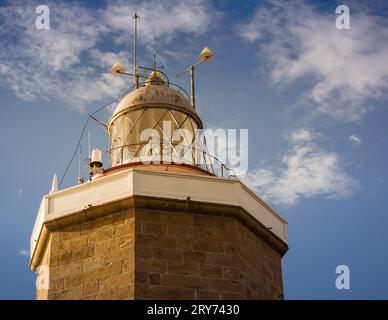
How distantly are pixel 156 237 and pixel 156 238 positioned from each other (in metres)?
0.02

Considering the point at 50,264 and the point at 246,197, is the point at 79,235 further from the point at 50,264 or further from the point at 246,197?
the point at 246,197

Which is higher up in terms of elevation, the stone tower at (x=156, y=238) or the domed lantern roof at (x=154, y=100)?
the domed lantern roof at (x=154, y=100)

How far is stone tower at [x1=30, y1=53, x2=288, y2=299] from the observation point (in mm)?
17734

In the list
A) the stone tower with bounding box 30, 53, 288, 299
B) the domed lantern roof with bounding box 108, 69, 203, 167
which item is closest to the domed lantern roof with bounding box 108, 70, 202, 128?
the domed lantern roof with bounding box 108, 69, 203, 167

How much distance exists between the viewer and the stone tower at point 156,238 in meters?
17.7

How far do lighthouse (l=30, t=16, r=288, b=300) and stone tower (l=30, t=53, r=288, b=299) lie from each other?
0.02 metres

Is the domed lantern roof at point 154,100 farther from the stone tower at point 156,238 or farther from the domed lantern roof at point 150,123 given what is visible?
the stone tower at point 156,238

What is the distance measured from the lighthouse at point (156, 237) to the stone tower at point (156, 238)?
17 millimetres

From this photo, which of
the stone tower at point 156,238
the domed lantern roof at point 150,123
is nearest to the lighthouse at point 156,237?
the stone tower at point 156,238

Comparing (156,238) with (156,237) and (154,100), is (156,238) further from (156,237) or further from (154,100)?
(154,100)

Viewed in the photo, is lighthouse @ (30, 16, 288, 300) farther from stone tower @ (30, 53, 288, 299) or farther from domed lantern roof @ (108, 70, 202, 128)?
domed lantern roof @ (108, 70, 202, 128)

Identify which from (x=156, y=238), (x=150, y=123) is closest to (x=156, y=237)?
(x=156, y=238)
